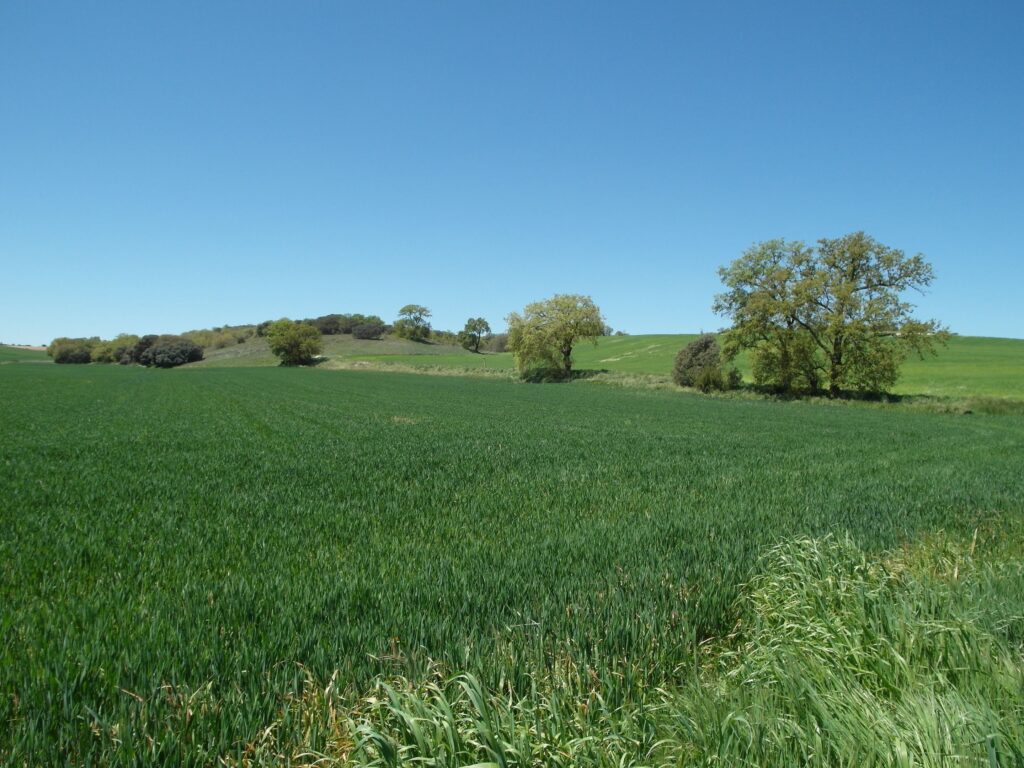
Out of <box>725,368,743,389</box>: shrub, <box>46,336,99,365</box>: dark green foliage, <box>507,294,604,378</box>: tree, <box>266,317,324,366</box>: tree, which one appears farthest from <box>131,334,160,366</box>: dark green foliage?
<box>725,368,743,389</box>: shrub

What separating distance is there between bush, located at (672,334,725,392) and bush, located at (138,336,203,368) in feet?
349

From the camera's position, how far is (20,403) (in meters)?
28.9

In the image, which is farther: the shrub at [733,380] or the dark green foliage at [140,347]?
the dark green foliage at [140,347]

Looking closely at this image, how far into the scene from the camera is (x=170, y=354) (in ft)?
373

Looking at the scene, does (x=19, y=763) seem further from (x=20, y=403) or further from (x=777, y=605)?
(x=20, y=403)

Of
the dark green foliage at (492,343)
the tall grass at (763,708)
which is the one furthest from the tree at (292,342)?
the tall grass at (763,708)

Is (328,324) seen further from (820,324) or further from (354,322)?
(820,324)

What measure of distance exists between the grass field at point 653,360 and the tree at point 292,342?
15.2 ft

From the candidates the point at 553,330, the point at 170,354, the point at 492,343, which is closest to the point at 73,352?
the point at 170,354

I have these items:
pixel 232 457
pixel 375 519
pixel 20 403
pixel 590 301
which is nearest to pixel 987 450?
pixel 375 519

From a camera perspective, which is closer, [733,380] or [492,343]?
[733,380]

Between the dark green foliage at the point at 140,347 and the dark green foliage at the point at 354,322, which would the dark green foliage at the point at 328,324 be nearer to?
the dark green foliage at the point at 354,322

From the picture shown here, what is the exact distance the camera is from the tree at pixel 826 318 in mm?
40312

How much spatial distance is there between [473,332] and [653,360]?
7669 centimetres
